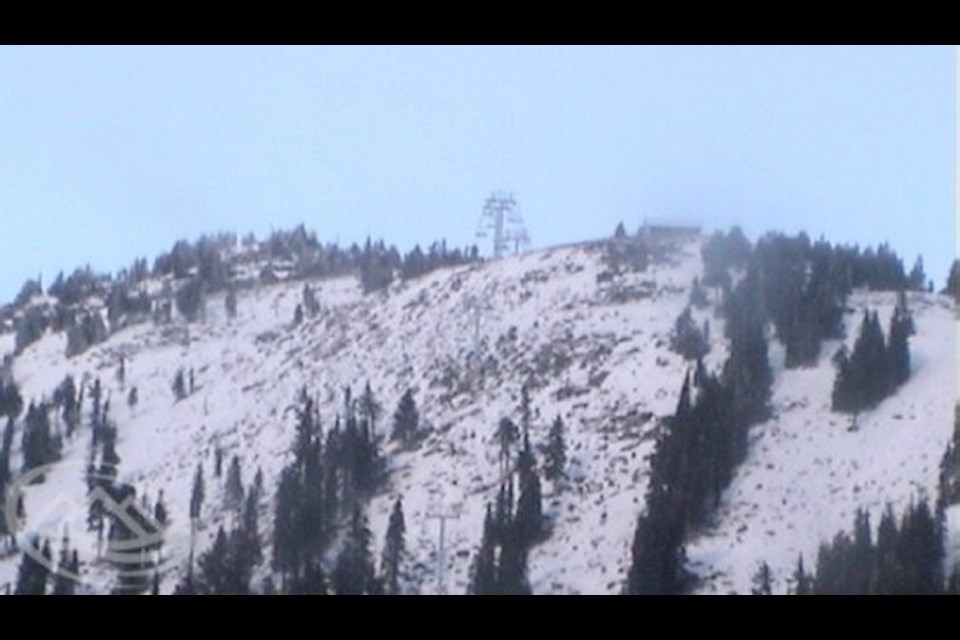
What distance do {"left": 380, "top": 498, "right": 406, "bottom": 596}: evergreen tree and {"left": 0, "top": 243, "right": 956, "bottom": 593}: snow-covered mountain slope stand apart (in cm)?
64

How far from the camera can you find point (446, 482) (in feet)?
131

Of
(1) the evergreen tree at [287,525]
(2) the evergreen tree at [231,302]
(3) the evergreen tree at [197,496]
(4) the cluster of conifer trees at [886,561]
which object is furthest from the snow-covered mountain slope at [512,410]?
(4) the cluster of conifer trees at [886,561]

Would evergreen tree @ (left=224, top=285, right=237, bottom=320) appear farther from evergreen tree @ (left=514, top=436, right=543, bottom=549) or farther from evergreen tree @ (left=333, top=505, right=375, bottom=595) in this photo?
evergreen tree @ (left=333, top=505, right=375, bottom=595)

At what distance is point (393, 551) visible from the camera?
107 feet

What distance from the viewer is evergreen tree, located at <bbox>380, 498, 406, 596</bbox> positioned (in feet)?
99.9

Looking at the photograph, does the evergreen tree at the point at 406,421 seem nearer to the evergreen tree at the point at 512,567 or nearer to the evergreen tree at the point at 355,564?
the evergreen tree at the point at 355,564

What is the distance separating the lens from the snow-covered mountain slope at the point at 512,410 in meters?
35.6

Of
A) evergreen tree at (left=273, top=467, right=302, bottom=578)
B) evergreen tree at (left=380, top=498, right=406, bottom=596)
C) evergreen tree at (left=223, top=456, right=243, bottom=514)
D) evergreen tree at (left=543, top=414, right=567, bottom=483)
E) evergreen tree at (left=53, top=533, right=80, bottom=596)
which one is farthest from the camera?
evergreen tree at (left=543, top=414, right=567, bottom=483)

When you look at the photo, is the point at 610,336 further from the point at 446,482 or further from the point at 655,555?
the point at 655,555

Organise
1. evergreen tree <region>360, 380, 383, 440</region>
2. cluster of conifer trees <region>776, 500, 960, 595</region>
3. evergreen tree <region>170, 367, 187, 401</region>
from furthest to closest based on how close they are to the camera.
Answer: evergreen tree <region>170, 367, 187, 401</region>
evergreen tree <region>360, 380, 383, 440</region>
cluster of conifer trees <region>776, 500, 960, 595</region>

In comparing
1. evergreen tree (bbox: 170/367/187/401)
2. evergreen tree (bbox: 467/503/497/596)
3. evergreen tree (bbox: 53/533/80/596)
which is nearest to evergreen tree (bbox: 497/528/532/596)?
evergreen tree (bbox: 467/503/497/596)

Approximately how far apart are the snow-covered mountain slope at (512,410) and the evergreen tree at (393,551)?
0.64 meters

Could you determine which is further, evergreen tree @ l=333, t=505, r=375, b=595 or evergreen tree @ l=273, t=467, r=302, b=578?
evergreen tree @ l=273, t=467, r=302, b=578
